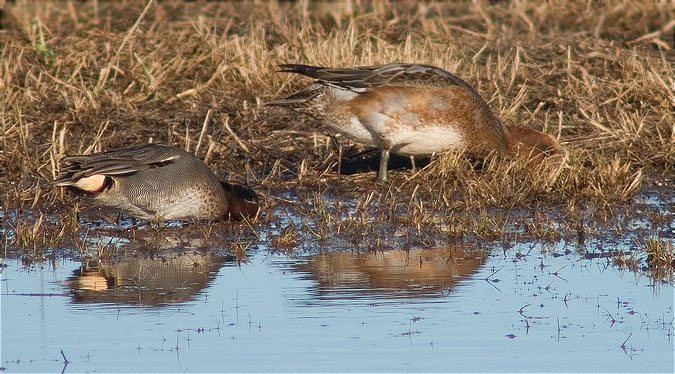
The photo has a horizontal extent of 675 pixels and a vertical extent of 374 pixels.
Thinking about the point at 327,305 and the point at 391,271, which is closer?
the point at 327,305

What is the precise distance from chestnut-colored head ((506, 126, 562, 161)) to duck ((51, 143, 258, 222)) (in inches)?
69.8

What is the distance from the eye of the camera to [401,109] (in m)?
7.25

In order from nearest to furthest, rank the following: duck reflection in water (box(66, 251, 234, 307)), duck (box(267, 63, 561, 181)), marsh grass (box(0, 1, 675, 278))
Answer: duck reflection in water (box(66, 251, 234, 307)) → marsh grass (box(0, 1, 675, 278)) → duck (box(267, 63, 561, 181))

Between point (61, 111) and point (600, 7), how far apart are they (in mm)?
4608

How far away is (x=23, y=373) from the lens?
161 inches

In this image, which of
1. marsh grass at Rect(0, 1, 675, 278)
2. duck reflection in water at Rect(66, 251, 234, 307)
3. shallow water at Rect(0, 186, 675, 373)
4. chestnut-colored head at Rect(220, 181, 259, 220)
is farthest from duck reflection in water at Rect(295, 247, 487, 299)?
chestnut-colored head at Rect(220, 181, 259, 220)

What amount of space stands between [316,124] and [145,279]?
306cm

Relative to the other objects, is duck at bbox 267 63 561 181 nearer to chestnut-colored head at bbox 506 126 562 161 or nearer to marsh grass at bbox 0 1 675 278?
chestnut-colored head at bbox 506 126 562 161

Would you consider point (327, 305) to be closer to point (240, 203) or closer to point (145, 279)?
point (145, 279)

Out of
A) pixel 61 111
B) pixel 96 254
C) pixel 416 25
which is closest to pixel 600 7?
pixel 416 25

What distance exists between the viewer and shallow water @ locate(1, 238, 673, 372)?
423 centimetres

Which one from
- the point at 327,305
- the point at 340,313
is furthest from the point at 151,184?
the point at 340,313

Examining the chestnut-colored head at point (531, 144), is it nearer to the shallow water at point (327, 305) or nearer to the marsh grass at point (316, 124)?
the marsh grass at point (316, 124)

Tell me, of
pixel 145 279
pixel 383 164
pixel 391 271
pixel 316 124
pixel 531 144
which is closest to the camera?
pixel 145 279
